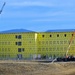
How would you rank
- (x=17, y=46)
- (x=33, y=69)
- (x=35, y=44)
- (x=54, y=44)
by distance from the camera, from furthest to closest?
(x=17, y=46)
(x=35, y=44)
(x=54, y=44)
(x=33, y=69)

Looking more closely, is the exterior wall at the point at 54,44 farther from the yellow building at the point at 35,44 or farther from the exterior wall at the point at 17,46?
the exterior wall at the point at 17,46

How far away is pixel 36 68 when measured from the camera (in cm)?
7519

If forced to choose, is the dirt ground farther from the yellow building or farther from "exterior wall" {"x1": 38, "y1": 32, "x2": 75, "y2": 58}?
the yellow building

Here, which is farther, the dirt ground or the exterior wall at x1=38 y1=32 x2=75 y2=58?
the exterior wall at x1=38 y1=32 x2=75 y2=58

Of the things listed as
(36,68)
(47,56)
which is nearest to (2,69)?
(36,68)

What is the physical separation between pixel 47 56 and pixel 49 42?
6.06 meters

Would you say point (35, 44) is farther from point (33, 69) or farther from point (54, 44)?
point (33, 69)

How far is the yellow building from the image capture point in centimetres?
12925

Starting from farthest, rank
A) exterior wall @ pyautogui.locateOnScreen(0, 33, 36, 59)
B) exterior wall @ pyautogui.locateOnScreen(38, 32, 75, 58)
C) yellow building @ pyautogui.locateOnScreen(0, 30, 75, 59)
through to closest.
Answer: exterior wall @ pyautogui.locateOnScreen(0, 33, 36, 59) → yellow building @ pyautogui.locateOnScreen(0, 30, 75, 59) → exterior wall @ pyautogui.locateOnScreen(38, 32, 75, 58)

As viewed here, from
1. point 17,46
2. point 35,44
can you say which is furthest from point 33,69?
point 17,46

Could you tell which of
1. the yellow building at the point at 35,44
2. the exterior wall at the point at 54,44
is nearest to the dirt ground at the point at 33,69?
the exterior wall at the point at 54,44

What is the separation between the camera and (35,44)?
13225 cm

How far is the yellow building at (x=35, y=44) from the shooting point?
12925 cm

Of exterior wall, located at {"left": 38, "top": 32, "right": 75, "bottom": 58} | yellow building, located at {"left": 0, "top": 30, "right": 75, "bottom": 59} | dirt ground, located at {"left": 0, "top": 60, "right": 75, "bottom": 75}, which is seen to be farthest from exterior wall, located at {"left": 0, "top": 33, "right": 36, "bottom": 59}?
dirt ground, located at {"left": 0, "top": 60, "right": 75, "bottom": 75}
